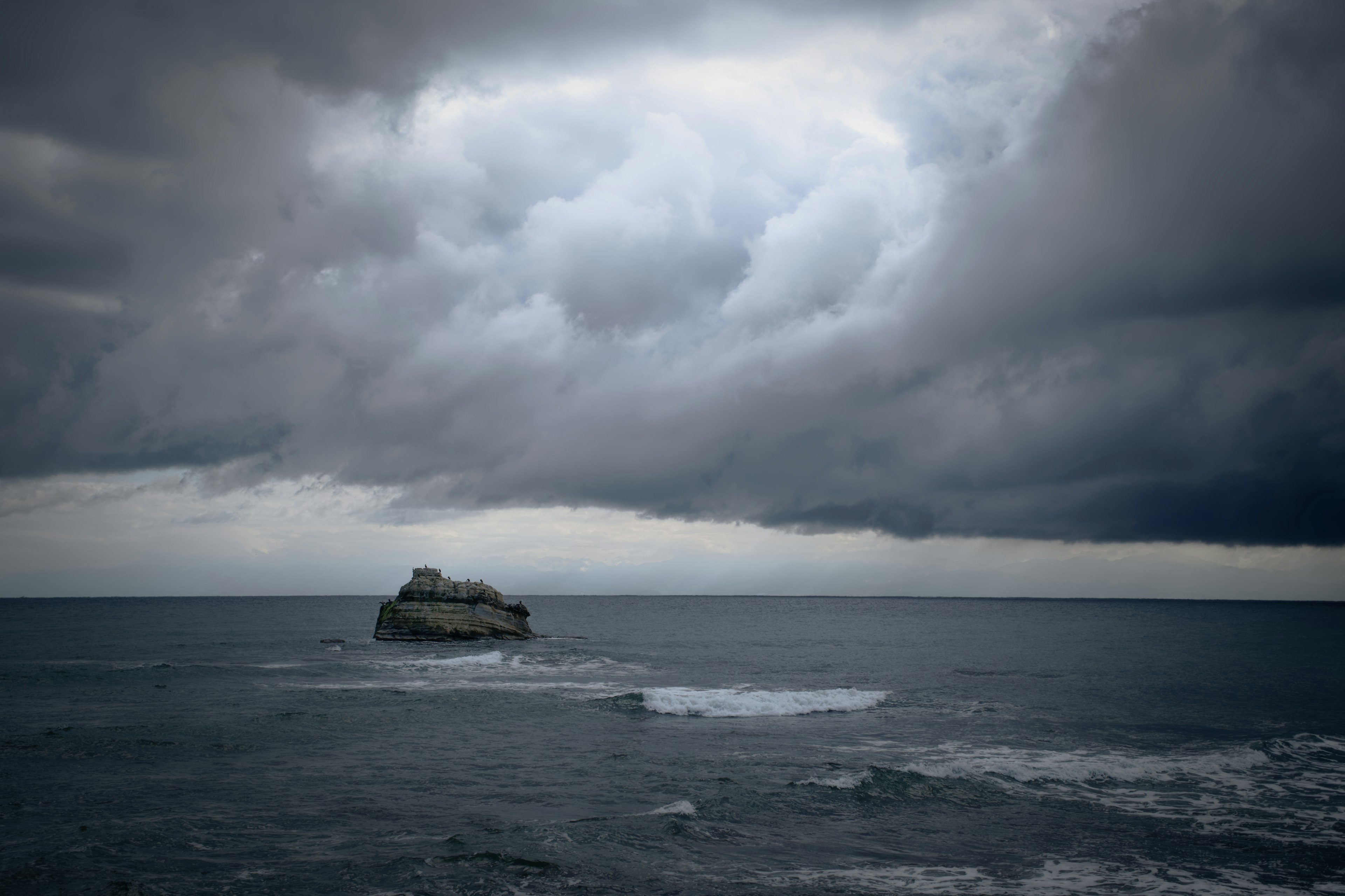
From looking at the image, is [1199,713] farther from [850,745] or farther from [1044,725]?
[850,745]

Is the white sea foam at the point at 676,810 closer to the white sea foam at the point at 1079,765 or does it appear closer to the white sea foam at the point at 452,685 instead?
the white sea foam at the point at 1079,765

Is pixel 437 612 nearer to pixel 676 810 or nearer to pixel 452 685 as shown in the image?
pixel 452 685

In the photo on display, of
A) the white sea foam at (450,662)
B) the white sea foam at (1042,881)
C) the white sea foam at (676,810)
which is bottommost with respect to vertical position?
the white sea foam at (450,662)

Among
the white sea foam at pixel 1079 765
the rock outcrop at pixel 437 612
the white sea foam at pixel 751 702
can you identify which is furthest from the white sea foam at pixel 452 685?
the rock outcrop at pixel 437 612

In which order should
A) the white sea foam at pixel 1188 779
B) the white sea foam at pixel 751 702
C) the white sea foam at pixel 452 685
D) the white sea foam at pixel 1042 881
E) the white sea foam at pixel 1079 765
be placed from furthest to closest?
the white sea foam at pixel 452 685
the white sea foam at pixel 751 702
the white sea foam at pixel 1079 765
the white sea foam at pixel 1188 779
the white sea foam at pixel 1042 881

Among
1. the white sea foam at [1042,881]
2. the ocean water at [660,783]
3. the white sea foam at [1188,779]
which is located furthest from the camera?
the white sea foam at [1188,779]

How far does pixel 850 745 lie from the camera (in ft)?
95.7

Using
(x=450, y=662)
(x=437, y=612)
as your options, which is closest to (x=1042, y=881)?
(x=450, y=662)

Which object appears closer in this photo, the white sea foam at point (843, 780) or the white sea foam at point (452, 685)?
the white sea foam at point (843, 780)

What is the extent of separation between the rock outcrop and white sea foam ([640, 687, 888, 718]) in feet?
125

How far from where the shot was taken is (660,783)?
2334 cm

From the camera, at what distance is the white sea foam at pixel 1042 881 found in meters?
15.4

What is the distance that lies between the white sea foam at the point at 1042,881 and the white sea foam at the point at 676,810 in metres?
4.33

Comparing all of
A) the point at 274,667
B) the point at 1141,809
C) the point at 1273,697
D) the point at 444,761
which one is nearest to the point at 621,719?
the point at 444,761
